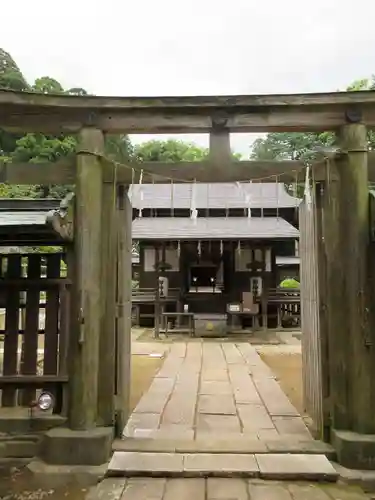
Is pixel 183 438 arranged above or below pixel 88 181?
below

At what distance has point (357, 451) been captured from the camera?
13.2ft

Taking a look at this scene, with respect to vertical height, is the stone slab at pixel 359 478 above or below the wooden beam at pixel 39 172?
below

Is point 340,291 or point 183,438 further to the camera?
point 183,438

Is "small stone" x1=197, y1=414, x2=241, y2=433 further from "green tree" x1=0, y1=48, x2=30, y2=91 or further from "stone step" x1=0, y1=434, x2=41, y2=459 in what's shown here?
"green tree" x1=0, y1=48, x2=30, y2=91

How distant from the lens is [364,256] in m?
4.29

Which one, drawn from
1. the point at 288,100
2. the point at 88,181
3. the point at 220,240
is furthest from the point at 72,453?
the point at 220,240

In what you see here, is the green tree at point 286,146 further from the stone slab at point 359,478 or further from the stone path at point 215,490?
the stone path at point 215,490

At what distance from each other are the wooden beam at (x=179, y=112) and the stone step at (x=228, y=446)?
10.8ft

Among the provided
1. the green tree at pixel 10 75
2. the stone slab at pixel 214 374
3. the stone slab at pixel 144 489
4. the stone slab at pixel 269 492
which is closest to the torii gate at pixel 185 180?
the stone slab at pixel 144 489

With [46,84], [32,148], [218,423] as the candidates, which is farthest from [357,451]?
[46,84]

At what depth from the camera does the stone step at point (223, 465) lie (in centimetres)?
387

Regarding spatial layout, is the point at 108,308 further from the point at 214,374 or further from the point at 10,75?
the point at 10,75

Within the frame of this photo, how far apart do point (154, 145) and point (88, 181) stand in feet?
120

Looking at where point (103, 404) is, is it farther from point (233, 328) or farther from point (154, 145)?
point (154, 145)
